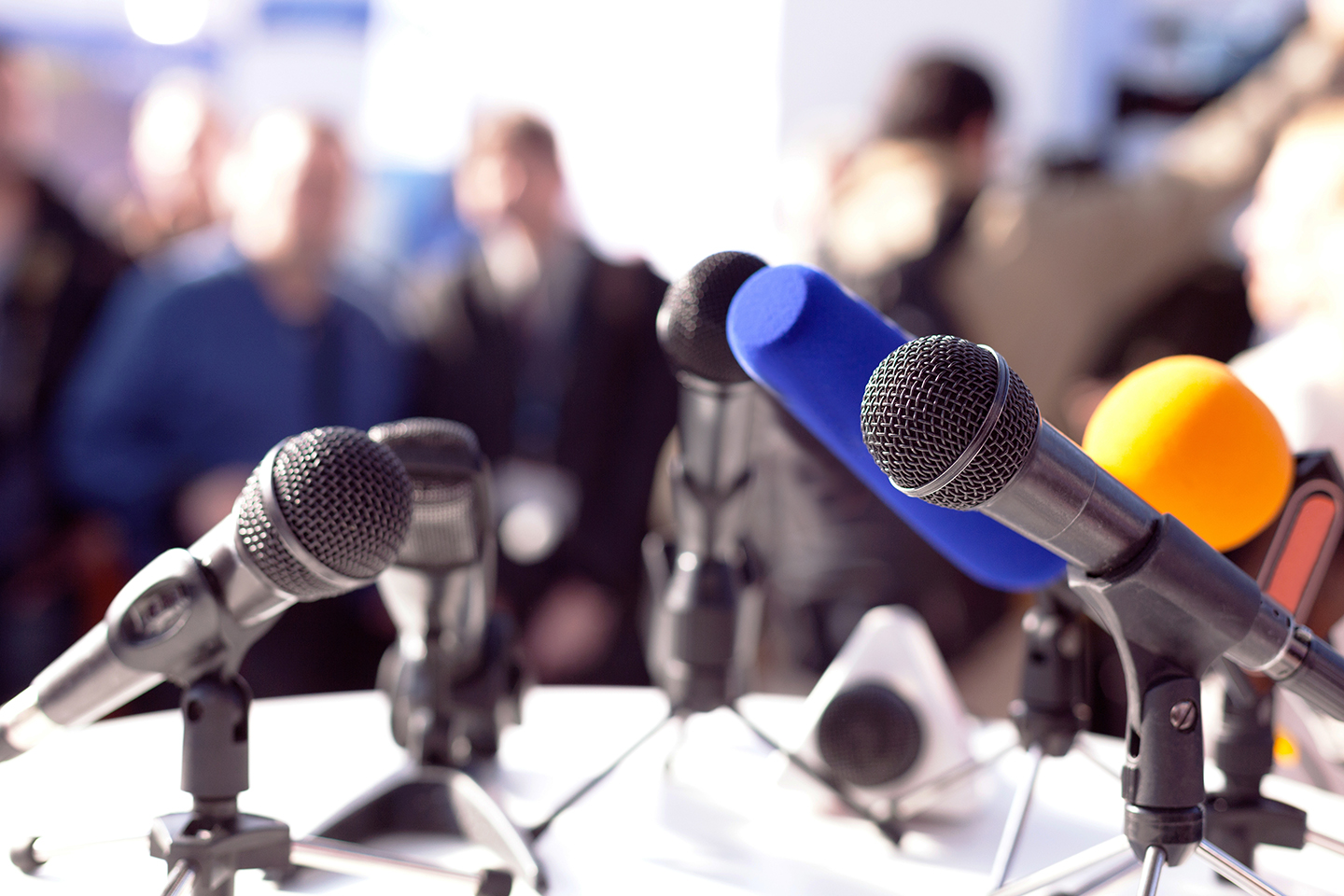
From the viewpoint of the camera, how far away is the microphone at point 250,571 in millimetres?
848

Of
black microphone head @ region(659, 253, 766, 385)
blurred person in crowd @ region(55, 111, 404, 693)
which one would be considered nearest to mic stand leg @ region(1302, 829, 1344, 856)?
black microphone head @ region(659, 253, 766, 385)

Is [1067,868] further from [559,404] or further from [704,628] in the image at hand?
[559,404]

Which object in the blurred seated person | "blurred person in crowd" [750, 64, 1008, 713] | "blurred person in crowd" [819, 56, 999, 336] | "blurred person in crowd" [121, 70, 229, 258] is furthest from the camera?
"blurred person in crowd" [121, 70, 229, 258]

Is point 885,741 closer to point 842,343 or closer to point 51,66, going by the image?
point 842,343

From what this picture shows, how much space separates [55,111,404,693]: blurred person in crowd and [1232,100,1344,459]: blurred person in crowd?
187cm

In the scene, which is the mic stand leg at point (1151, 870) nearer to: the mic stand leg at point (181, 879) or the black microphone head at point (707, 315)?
the black microphone head at point (707, 315)

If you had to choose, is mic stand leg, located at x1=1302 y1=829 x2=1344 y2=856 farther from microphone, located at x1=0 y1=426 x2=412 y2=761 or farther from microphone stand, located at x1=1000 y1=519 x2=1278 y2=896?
microphone, located at x1=0 y1=426 x2=412 y2=761

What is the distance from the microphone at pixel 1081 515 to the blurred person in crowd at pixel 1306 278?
467mm

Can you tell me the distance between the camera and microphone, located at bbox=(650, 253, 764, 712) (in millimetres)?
1155

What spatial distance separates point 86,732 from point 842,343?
1.05 metres

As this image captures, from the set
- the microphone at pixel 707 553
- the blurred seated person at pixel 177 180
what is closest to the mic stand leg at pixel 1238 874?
the microphone at pixel 707 553

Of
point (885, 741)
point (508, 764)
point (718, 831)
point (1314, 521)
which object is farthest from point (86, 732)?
point (1314, 521)

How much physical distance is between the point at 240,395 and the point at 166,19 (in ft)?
14.9

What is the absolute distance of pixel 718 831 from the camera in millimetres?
1175
